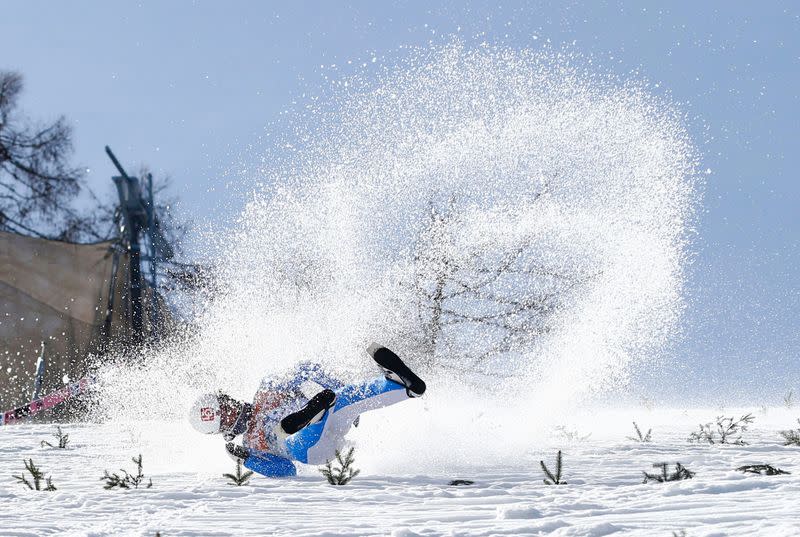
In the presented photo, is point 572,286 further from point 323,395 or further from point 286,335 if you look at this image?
point 323,395

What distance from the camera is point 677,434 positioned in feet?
27.3

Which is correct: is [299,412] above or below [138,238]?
below

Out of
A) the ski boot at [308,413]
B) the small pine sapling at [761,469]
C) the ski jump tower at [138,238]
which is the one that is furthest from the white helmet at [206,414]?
the ski jump tower at [138,238]

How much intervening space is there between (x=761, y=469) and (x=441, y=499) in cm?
206

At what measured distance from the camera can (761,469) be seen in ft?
15.5

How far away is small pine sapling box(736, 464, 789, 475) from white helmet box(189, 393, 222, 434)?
11.8 ft

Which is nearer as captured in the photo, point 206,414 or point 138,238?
point 206,414

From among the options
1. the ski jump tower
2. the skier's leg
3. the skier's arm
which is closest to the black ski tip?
the skier's leg

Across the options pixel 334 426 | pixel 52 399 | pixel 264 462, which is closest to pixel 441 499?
pixel 334 426

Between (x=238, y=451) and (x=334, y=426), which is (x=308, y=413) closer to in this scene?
(x=334, y=426)

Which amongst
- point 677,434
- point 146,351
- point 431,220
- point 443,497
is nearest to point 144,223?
point 146,351

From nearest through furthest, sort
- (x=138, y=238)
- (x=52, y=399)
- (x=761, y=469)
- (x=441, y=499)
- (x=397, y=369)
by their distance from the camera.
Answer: (x=441, y=499) → (x=761, y=469) → (x=397, y=369) → (x=52, y=399) → (x=138, y=238)

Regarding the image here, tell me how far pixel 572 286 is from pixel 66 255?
14.6m

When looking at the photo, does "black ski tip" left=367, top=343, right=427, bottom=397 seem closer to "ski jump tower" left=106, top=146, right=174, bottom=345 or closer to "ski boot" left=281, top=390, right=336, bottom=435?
"ski boot" left=281, top=390, right=336, bottom=435
